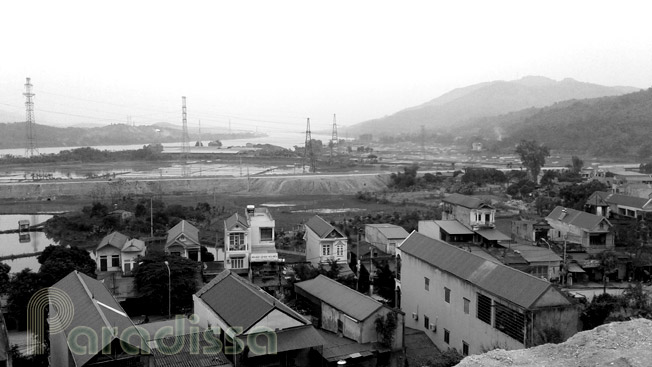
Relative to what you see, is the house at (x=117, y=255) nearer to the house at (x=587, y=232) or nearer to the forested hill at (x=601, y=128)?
the house at (x=587, y=232)

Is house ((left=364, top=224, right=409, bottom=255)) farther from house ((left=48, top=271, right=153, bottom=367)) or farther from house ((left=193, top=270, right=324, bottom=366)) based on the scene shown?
house ((left=48, top=271, right=153, bottom=367))

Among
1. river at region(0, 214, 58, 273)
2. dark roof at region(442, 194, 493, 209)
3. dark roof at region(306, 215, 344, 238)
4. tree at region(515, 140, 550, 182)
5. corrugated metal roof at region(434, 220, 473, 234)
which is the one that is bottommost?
river at region(0, 214, 58, 273)

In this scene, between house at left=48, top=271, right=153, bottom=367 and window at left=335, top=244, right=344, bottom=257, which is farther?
window at left=335, top=244, right=344, bottom=257

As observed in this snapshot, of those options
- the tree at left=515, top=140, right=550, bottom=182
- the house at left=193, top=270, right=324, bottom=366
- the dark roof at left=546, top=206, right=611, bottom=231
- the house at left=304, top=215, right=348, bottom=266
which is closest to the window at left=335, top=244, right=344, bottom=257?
the house at left=304, top=215, right=348, bottom=266

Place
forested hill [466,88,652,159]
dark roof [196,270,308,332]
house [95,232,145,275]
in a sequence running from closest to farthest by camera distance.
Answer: dark roof [196,270,308,332], house [95,232,145,275], forested hill [466,88,652,159]

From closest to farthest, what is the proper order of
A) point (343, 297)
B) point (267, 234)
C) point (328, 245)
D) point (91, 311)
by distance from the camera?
point (91, 311) → point (343, 297) → point (328, 245) → point (267, 234)

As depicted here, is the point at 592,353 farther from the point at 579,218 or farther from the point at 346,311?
the point at 579,218

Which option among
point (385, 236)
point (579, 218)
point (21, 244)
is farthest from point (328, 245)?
point (21, 244)
